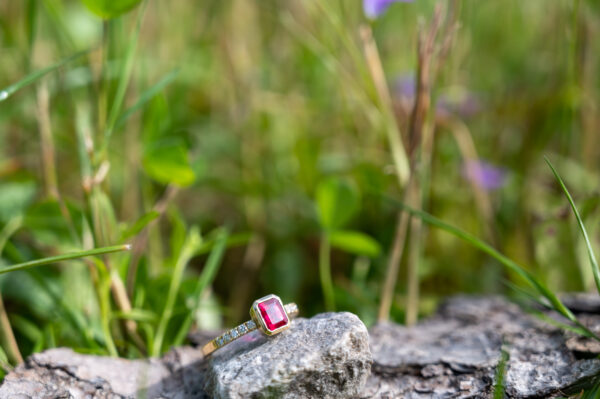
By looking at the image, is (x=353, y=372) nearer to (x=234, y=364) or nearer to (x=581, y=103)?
(x=234, y=364)

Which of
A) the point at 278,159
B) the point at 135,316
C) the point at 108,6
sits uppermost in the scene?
the point at 108,6

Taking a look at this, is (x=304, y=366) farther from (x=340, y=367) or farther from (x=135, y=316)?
(x=135, y=316)

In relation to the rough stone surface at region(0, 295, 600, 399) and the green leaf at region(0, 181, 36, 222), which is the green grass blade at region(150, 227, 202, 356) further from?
the green leaf at region(0, 181, 36, 222)

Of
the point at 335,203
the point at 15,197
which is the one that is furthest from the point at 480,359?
the point at 15,197

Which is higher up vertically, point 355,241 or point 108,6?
point 108,6

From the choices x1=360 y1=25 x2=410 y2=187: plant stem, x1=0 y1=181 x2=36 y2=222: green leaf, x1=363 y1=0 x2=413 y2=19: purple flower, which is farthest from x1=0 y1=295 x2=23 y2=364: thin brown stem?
x1=363 y1=0 x2=413 y2=19: purple flower
